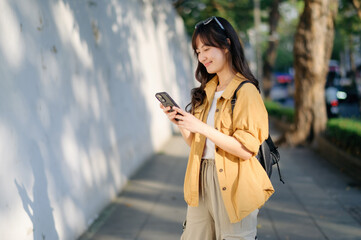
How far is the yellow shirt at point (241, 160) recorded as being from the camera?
2.76 metres

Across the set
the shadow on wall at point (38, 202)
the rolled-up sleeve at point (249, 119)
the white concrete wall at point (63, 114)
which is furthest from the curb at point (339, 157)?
the rolled-up sleeve at point (249, 119)

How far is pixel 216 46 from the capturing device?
9.52ft

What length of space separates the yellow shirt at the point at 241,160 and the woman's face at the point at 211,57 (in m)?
0.13

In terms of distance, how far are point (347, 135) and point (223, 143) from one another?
689 cm

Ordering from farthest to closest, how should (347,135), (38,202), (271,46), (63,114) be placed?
(271,46) → (347,135) → (63,114) → (38,202)

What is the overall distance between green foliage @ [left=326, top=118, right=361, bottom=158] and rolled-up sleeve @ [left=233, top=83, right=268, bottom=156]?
5.92 metres

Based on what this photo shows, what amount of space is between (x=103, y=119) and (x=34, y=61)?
2.63 m

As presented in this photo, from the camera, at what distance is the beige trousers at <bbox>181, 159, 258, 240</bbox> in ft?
9.37

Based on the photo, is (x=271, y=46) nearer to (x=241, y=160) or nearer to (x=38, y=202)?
(x=38, y=202)

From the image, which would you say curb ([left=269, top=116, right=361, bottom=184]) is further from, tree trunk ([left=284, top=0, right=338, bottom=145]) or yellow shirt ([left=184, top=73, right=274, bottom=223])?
yellow shirt ([left=184, top=73, right=274, bottom=223])

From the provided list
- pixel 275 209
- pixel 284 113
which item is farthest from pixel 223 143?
pixel 284 113

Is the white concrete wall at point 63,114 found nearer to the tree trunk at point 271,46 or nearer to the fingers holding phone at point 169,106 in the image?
the fingers holding phone at point 169,106

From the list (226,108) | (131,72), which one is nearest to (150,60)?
(131,72)

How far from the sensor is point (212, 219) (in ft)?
9.91
